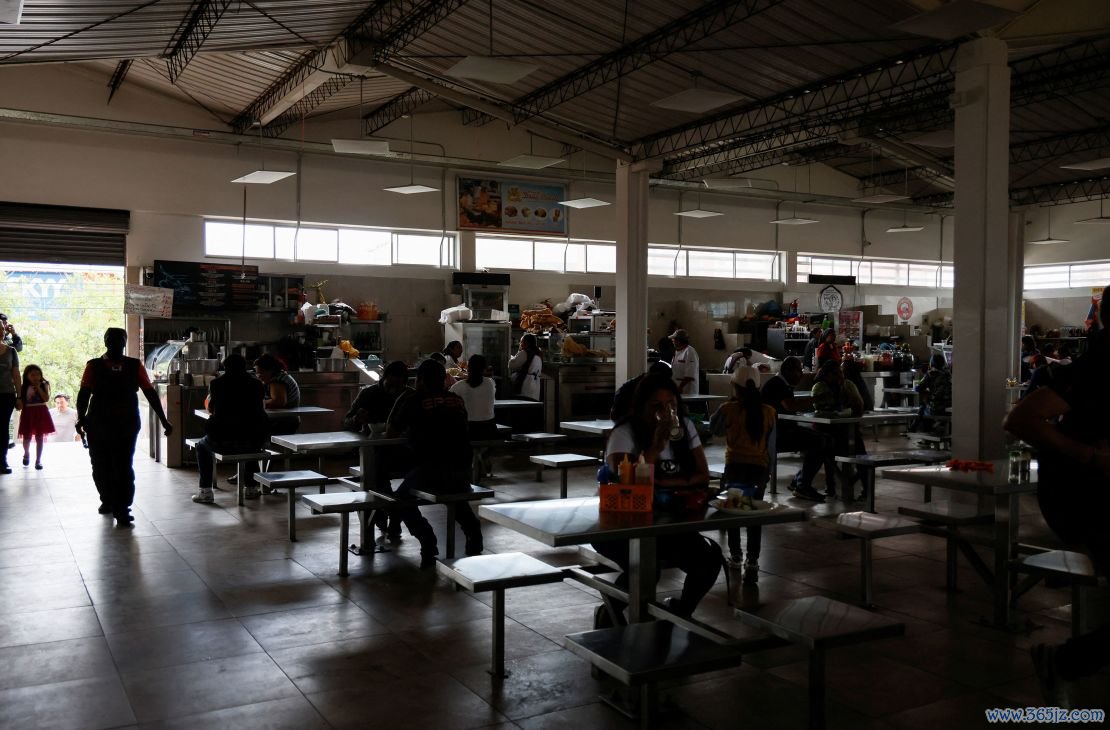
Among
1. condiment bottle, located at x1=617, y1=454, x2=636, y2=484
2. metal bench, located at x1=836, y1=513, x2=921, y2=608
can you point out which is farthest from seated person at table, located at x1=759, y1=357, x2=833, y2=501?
condiment bottle, located at x1=617, y1=454, x2=636, y2=484

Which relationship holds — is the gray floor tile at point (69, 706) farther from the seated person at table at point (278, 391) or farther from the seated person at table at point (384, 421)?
the seated person at table at point (278, 391)

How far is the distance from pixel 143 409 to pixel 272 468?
2.91 metres

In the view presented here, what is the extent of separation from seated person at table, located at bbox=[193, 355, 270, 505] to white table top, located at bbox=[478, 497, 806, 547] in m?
4.21

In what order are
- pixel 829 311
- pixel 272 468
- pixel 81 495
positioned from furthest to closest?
pixel 829 311, pixel 272 468, pixel 81 495

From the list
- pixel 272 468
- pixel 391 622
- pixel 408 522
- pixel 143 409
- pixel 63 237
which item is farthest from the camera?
pixel 63 237

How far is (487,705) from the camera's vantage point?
3.57 meters

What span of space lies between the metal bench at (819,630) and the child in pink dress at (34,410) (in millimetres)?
9048

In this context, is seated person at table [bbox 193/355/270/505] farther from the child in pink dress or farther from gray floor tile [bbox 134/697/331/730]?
gray floor tile [bbox 134/697/331/730]

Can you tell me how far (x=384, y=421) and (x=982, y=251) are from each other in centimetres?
502

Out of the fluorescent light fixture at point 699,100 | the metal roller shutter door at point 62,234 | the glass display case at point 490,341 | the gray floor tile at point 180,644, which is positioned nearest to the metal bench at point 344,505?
the gray floor tile at point 180,644

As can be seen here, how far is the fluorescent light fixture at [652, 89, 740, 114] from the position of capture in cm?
810

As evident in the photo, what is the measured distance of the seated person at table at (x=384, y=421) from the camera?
6.43 m

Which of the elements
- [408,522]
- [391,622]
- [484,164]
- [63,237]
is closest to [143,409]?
[63,237]

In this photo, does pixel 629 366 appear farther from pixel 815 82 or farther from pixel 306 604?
pixel 306 604
